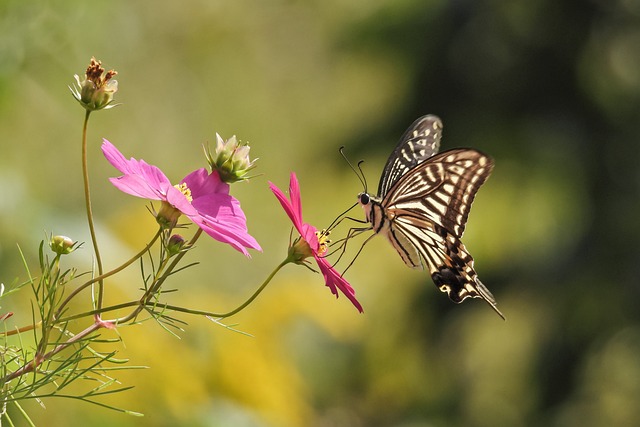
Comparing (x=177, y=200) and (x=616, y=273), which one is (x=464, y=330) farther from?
(x=177, y=200)

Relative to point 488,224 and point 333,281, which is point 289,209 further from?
point 488,224

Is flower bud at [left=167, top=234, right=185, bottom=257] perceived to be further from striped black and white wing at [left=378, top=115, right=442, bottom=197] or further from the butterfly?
striped black and white wing at [left=378, top=115, right=442, bottom=197]

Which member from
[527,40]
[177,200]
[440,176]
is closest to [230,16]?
[527,40]

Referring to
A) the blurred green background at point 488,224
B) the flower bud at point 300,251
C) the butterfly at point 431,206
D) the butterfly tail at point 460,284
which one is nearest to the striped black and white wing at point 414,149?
the butterfly at point 431,206

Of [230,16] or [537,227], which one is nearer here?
[537,227]

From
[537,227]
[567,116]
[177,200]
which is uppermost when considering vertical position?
[567,116]

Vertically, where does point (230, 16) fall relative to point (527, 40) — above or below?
above

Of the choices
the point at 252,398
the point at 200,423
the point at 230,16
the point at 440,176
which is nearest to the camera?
the point at 440,176

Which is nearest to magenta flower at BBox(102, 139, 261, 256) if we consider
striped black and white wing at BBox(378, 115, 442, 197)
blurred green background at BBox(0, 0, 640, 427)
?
striped black and white wing at BBox(378, 115, 442, 197)
